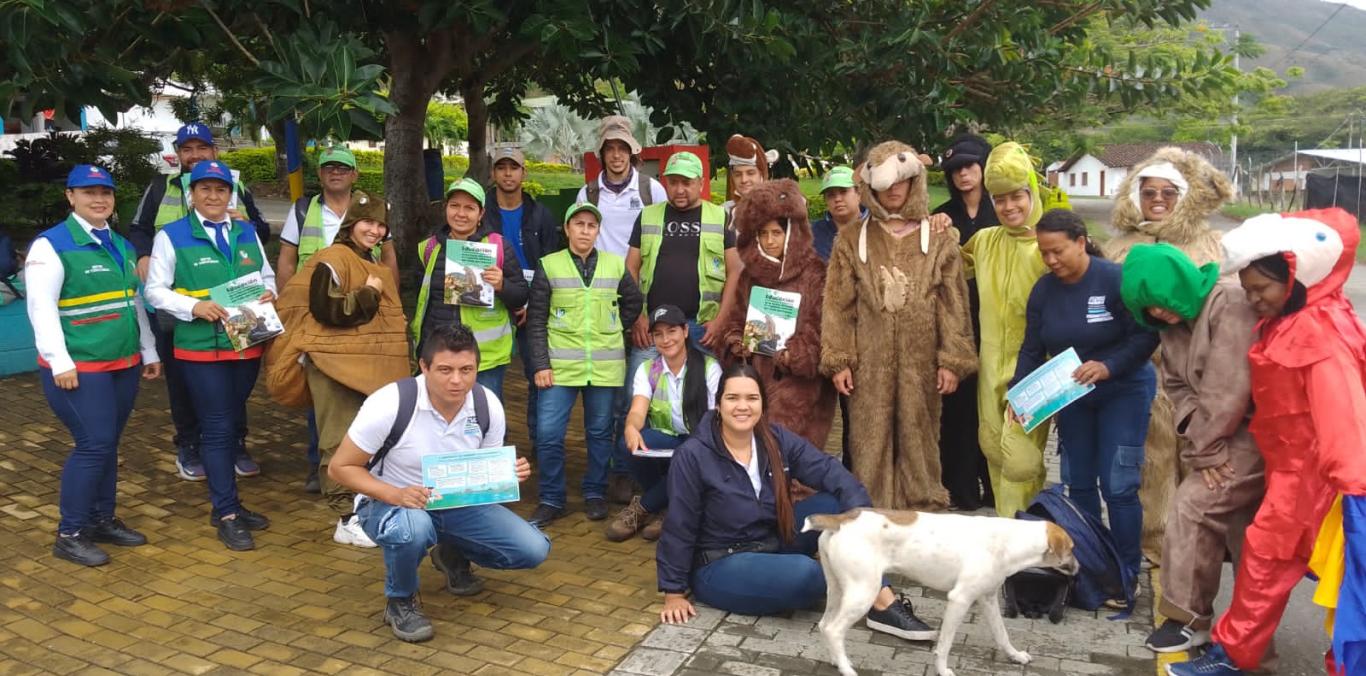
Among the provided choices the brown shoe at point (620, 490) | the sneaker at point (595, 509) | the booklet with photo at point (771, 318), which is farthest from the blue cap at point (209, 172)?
the booklet with photo at point (771, 318)

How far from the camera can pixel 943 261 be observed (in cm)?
562

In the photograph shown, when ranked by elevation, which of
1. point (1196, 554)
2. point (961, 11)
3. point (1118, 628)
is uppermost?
point (961, 11)

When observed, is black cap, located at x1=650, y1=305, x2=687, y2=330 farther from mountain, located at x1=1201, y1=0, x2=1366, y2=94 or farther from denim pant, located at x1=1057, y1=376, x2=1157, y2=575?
mountain, located at x1=1201, y1=0, x2=1366, y2=94

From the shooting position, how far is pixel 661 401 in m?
5.82

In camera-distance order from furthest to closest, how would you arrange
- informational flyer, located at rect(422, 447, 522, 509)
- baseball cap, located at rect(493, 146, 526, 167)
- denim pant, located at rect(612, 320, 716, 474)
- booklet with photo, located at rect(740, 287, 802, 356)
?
baseball cap, located at rect(493, 146, 526, 167), denim pant, located at rect(612, 320, 716, 474), booklet with photo, located at rect(740, 287, 802, 356), informational flyer, located at rect(422, 447, 522, 509)

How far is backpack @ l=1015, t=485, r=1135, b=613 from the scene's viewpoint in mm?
4820

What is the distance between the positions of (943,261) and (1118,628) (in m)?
1.91

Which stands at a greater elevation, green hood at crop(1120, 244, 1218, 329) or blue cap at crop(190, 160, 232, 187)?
blue cap at crop(190, 160, 232, 187)

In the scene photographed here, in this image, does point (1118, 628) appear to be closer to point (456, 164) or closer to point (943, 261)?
point (943, 261)

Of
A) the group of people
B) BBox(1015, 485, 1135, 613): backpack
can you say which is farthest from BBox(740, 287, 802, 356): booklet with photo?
BBox(1015, 485, 1135, 613): backpack

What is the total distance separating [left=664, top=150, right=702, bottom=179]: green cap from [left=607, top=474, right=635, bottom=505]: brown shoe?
1.75 m

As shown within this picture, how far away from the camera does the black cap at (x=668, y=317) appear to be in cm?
574

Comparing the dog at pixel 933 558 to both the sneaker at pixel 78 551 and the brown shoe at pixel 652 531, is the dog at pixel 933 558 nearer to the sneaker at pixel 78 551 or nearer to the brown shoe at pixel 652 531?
the brown shoe at pixel 652 531

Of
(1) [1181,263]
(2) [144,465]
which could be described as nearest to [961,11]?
(1) [1181,263]
